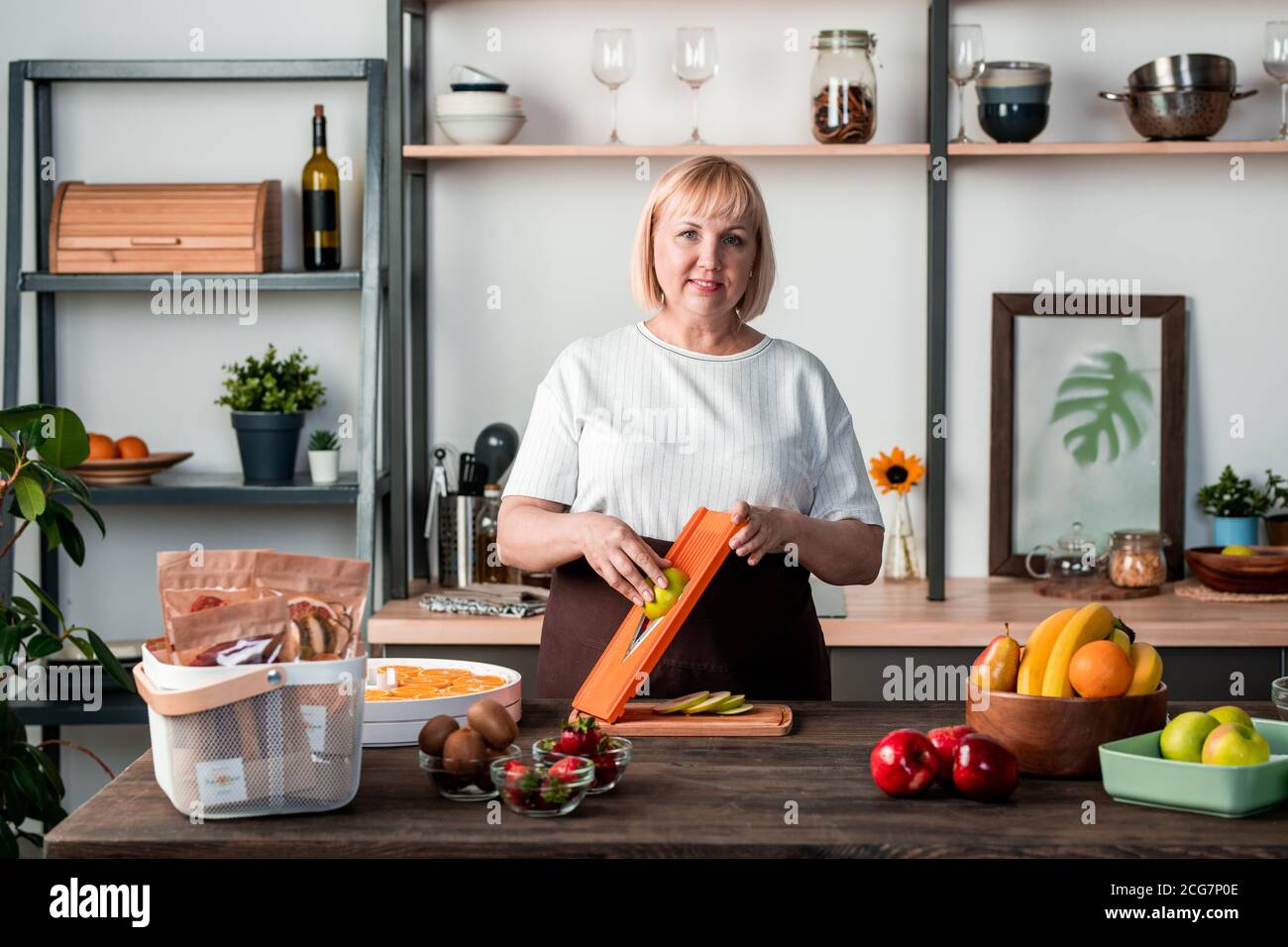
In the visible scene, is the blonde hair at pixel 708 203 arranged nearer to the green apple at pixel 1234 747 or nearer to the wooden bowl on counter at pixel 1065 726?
the wooden bowl on counter at pixel 1065 726

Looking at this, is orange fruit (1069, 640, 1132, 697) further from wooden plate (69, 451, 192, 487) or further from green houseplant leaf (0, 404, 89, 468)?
wooden plate (69, 451, 192, 487)

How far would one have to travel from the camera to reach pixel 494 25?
3600 mm

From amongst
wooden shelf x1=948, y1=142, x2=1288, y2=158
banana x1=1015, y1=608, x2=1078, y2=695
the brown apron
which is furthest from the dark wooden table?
wooden shelf x1=948, y1=142, x2=1288, y2=158

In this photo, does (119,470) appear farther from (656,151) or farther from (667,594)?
(667,594)

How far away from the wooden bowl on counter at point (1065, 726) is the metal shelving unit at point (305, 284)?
6.34 feet

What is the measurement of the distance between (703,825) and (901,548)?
2.21 metres

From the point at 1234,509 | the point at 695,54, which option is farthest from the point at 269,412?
the point at 1234,509

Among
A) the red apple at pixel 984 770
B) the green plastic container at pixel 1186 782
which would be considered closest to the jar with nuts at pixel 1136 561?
the green plastic container at pixel 1186 782

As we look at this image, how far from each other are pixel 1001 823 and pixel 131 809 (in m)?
0.94

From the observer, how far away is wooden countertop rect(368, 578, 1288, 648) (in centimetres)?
310

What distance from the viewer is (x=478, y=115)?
134 inches
